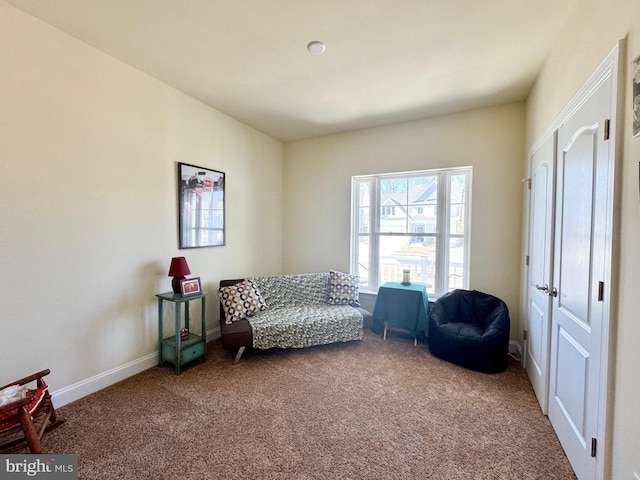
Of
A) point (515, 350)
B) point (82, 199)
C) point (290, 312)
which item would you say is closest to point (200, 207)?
point (82, 199)

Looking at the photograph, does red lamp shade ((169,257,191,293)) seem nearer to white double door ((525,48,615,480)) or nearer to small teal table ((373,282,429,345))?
small teal table ((373,282,429,345))

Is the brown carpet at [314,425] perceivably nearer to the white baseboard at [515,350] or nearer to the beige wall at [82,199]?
the white baseboard at [515,350]

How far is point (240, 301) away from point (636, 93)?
309cm

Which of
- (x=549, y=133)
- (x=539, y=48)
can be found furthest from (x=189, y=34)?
(x=549, y=133)

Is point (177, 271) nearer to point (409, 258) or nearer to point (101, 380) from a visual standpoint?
point (101, 380)

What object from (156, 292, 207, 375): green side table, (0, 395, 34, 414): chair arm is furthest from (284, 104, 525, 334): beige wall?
(0, 395, 34, 414): chair arm

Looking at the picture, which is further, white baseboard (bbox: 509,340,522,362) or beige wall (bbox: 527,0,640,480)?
white baseboard (bbox: 509,340,522,362)

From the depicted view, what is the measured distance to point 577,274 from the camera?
60.2 inches

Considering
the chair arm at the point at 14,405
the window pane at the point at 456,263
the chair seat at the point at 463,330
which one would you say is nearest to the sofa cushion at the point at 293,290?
the chair seat at the point at 463,330

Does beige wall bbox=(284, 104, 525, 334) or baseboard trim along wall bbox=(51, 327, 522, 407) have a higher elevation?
beige wall bbox=(284, 104, 525, 334)

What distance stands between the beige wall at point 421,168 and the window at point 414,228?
0.49 ft

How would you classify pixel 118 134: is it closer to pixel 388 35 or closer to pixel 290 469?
pixel 388 35

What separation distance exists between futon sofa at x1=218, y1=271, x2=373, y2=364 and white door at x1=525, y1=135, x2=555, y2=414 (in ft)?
5.06

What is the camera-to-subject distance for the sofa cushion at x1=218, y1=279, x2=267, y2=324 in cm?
292
